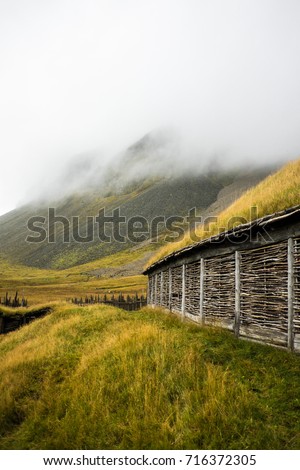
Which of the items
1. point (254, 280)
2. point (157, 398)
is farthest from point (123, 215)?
point (157, 398)

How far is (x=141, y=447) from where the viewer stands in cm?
433

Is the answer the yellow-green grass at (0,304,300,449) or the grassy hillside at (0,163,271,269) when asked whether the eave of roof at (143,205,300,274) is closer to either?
the yellow-green grass at (0,304,300,449)

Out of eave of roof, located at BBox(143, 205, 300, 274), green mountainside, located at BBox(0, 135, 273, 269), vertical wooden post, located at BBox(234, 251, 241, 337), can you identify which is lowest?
vertical wooden post, located at BBox(234, 251, 241, 337)

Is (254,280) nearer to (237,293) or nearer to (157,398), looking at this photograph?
(237,293)

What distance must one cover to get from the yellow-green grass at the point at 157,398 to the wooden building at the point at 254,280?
0.64 meters

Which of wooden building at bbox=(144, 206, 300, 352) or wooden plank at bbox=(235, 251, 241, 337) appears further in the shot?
wooden plank at bbox=(235, 251, 241, 337)

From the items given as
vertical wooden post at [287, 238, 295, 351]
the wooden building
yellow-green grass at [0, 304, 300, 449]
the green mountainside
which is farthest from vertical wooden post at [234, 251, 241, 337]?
the green mountainside

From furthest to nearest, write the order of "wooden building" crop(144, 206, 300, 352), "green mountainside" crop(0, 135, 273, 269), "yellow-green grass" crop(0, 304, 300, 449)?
"green mountainside" crop(0, 135, 273, 269) → "wooden building" crop(144, 206, 300, 352) → "yellow-green grass" crop(0, 304, 300, 449)

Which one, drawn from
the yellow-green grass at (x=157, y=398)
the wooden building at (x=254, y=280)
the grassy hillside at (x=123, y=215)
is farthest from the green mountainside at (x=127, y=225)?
the yellow-green grass at (x=157, y=398)

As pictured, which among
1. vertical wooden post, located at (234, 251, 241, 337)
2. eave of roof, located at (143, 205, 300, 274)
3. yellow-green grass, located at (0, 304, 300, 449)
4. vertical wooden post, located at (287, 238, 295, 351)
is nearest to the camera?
yellow-green grass, located at (0, 304, 300, 449)

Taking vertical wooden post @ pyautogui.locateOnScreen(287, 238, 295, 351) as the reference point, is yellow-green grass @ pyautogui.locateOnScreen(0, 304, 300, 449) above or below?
below

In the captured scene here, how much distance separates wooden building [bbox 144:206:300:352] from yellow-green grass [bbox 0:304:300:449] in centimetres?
64

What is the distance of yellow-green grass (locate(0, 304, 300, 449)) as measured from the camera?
14.2 ft

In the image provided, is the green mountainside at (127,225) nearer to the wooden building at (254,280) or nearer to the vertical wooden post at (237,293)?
the wooden building at (254,280)
